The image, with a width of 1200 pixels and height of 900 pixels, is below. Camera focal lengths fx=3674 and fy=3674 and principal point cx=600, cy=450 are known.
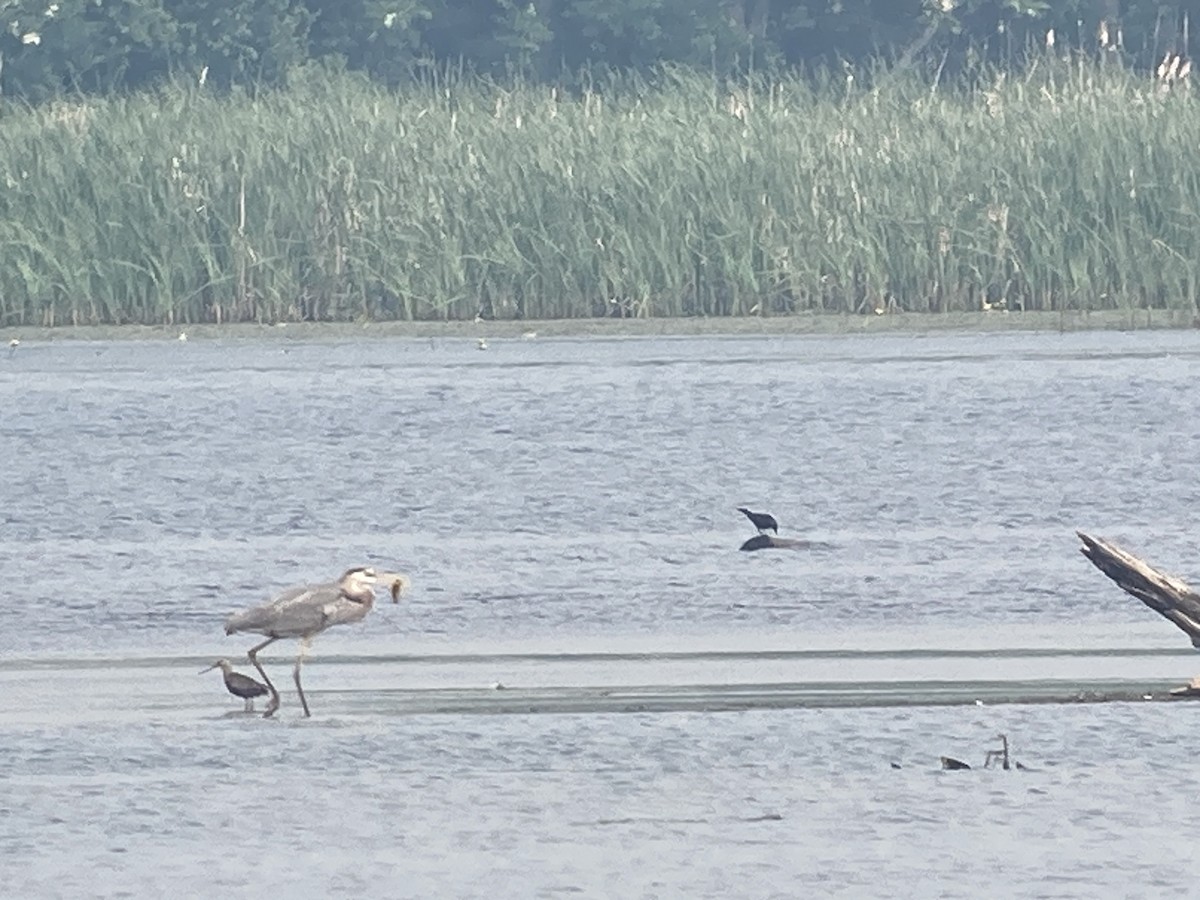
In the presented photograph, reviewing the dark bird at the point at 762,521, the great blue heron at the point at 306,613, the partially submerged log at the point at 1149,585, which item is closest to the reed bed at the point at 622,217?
the dark bird at the point at 762,521

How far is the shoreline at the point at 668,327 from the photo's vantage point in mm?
18656

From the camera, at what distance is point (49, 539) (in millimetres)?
10625

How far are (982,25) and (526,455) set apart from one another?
27061mm

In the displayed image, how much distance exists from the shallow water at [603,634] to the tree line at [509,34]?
20181mm

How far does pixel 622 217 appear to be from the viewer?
19.3 m

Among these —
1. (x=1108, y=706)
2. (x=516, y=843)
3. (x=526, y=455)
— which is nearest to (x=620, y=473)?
(x=526, y=455)

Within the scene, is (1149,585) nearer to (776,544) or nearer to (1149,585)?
(1149,585)

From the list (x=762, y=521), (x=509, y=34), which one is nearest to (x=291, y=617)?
(x=762, y=521)

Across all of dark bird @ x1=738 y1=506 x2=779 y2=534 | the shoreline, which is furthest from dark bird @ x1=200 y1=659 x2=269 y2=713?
the shoreline

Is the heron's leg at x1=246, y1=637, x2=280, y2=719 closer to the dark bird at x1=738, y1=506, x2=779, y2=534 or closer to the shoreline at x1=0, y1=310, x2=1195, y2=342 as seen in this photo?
the dark bird at x1=738, y1=506, x2=779, y2=534

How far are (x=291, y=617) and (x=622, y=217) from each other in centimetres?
1205

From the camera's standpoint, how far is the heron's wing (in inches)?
290

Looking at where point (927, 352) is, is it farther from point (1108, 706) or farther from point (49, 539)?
point (1108, 706)

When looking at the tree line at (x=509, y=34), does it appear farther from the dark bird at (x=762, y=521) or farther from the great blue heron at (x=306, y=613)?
the great blue heron at (x=306, y=613)
